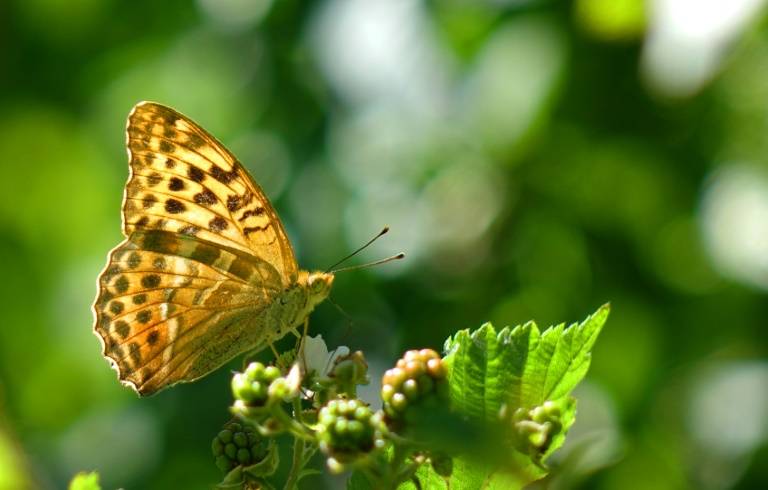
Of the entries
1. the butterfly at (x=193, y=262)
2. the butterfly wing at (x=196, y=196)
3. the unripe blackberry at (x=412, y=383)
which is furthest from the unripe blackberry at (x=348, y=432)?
the butterfly wing at (x=196, y=196)

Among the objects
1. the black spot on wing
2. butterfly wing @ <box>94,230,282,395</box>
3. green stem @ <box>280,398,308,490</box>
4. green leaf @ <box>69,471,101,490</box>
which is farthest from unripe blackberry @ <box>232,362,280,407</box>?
the black spot on wing

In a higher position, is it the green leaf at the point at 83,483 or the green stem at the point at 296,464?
the green leaf at the point at 83,483

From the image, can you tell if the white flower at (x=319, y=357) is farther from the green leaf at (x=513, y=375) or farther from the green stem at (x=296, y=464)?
the green leaf at (x=513, y=375)

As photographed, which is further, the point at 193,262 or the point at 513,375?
the point at 193,262

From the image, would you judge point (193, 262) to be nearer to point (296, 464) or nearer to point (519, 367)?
point (296, 464)

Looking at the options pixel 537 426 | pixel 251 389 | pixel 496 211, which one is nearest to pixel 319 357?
pixel 251 389

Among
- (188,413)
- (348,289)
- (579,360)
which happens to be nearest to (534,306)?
(348,289)
